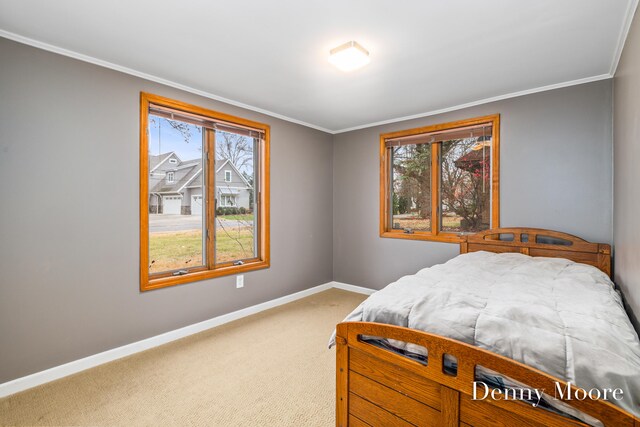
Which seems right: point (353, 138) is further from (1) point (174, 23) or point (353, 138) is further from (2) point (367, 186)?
(1) point (174, 23)

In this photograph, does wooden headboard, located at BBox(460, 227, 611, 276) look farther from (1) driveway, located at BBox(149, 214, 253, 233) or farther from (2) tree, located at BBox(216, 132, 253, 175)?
(1) driveway, located at BBox(149, 214, 253, 233)

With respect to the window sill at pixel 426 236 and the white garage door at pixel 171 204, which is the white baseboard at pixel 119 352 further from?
the window sill at pixel 426 236

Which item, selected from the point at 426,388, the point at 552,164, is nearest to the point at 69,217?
the point at 426,388

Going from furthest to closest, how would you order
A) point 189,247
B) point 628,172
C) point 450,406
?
point 189,247
point 628,172
point 450,406

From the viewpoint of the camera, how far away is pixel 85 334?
233cm

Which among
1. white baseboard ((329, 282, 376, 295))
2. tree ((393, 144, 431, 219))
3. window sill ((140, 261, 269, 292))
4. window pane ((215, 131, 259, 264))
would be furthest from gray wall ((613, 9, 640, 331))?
window pane ((215, 131, 259, 264))

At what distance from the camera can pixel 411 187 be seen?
3.96 m

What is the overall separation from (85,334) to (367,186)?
11.1 feet

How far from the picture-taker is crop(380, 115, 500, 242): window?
3.33 metres

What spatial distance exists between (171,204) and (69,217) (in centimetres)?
81

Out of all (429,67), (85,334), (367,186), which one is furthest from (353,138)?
(85,334)

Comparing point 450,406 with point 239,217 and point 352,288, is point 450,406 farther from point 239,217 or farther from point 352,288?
point 352,288

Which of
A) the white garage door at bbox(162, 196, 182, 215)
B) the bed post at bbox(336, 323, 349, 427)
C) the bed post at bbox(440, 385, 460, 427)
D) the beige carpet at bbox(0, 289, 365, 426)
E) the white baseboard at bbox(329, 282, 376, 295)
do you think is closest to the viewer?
the bed post at bbox(440, 385, 460, 427)

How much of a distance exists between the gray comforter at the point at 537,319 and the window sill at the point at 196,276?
198cm
